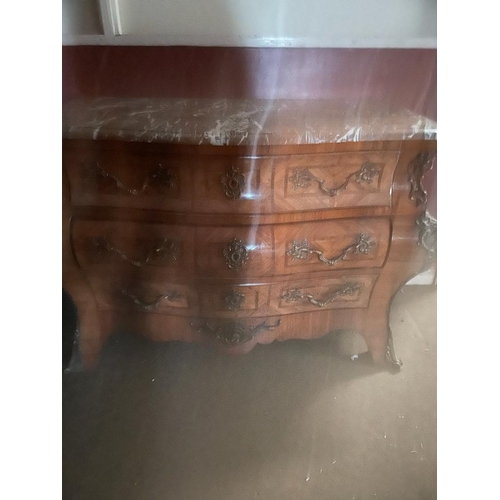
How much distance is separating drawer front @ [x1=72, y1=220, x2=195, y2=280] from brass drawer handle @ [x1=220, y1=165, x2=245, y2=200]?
0.11 m

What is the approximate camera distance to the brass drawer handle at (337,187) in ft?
2.34

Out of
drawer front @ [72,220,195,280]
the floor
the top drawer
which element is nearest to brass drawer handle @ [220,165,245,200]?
the top drawer

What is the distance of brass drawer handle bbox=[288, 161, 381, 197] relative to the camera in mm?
714

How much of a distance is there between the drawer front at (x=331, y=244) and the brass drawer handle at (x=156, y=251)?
205mm

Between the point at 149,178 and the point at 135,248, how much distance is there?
0.14m

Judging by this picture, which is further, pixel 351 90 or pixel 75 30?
pixel 351 90

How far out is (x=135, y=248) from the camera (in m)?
0.74

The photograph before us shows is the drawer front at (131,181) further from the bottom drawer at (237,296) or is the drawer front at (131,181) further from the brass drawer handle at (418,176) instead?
the brass drawer handle at (418,176)

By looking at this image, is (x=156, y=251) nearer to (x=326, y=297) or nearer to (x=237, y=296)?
(x=237, y=296)
